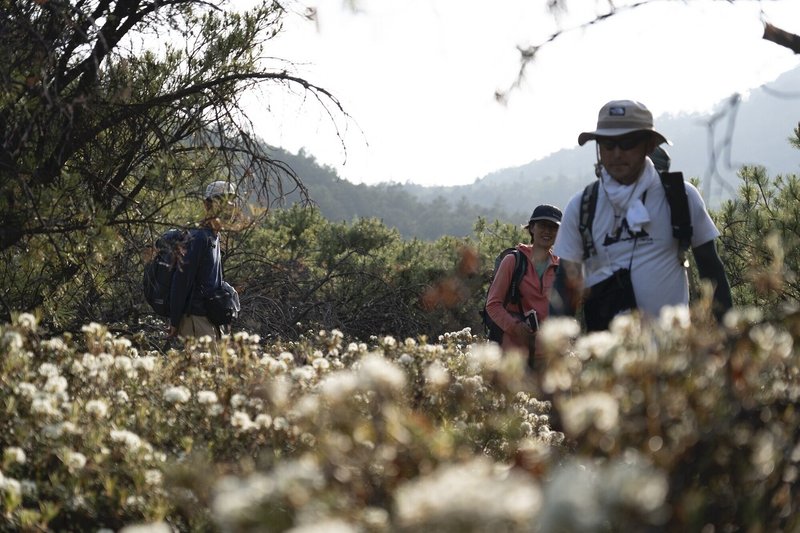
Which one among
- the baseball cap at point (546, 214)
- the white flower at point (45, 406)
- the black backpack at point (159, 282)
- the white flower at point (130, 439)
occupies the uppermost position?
the baseball cap at point (546, 214)

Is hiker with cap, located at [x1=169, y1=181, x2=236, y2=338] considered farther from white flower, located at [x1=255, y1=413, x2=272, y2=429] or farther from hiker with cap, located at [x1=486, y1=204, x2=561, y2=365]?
white flower, located at [x1=255, y1=413, x2=272, y2=429]

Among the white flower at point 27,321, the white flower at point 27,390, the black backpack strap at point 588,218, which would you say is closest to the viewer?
the white flower at point 27,390

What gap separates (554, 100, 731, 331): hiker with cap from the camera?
3.83 metres

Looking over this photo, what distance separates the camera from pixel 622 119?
390cm

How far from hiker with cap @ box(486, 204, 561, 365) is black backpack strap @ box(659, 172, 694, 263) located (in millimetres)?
1841

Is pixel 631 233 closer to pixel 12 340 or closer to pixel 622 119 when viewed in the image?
pixel 622 119

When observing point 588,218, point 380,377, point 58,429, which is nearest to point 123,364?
point 58,429

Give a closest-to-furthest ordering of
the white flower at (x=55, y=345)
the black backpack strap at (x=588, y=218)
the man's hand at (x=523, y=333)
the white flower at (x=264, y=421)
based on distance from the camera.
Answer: the white flower at (x=264, y=421) → the white flower at (x=55, y=345) → the black backpack strap at (x=588, y=218) → the man's hand at (x=523, y=333)

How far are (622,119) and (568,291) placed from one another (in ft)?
2.74

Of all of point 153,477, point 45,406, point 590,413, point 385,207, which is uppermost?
point 385,207

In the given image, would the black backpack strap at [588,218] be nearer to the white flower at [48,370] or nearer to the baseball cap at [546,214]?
the baseball cap at [546,214]

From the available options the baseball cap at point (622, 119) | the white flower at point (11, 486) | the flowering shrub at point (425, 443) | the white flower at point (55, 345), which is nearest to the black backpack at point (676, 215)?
the baseball cap at point (622, 119)

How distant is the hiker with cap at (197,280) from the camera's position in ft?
18.8

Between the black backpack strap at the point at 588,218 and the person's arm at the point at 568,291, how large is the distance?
79mm
